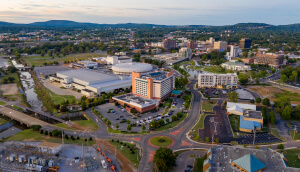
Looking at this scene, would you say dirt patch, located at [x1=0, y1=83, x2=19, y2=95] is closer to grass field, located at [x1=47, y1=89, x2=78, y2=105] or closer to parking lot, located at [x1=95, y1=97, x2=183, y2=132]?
grass field, located at [x1=47, y1=89, x2=78, y2=105]

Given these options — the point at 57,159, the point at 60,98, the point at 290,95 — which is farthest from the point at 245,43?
the point at 57,159

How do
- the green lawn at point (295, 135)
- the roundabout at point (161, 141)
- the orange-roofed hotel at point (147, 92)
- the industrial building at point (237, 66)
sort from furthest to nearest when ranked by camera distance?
the industrial building at point (237, 66), the orange-roofed hotel at point (147, 92), the green lawn at point (295, 135), the roundabout at point (161, 141)

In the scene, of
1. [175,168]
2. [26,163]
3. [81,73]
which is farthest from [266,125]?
[81,73]

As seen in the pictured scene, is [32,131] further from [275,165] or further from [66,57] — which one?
[66,57]

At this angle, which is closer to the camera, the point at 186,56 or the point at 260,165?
the point at 260,165

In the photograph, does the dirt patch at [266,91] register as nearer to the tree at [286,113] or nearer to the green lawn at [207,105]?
the tree at [286,113]

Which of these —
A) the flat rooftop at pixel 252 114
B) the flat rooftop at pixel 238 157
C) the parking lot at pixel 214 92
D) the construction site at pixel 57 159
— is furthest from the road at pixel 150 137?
the parking lot at pixel 214 92
